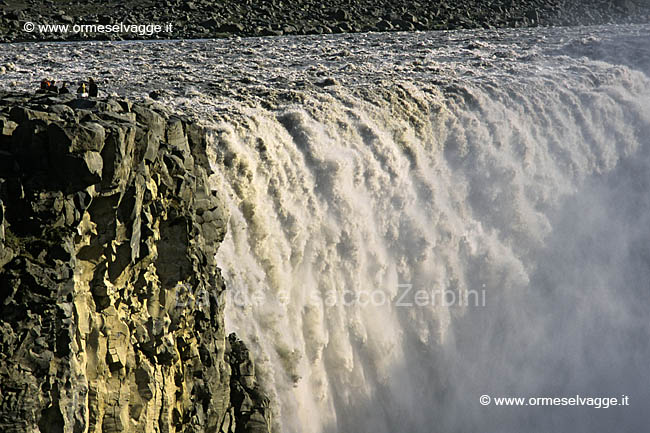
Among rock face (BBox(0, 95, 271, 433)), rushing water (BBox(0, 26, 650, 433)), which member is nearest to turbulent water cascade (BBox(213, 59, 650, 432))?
rushing water (BBox(0, 26, 650, 433))

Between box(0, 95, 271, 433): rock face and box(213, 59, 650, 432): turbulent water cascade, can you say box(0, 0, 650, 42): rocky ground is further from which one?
box(0, 95, 271, 433): rock face

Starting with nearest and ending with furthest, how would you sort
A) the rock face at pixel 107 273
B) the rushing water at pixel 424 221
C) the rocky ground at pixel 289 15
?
the rock face at pixel 107 273 < the rushing water at pixel 424 221 < the rocky ground at pixel 289 15

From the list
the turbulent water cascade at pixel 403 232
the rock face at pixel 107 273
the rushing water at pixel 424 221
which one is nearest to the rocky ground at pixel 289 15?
the rushing water at pixel 424 221

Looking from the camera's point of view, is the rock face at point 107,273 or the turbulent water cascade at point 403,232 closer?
the rock face at point 107,273

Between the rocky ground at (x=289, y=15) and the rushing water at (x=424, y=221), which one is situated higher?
the rocky ground at (x=289, y=15)

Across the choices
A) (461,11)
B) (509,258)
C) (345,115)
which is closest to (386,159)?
Answer: (345,115)

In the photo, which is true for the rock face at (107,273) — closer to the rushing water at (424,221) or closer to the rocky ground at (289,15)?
the rushing water at (424,221)

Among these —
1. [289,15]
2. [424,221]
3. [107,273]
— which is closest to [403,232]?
[424,221]
